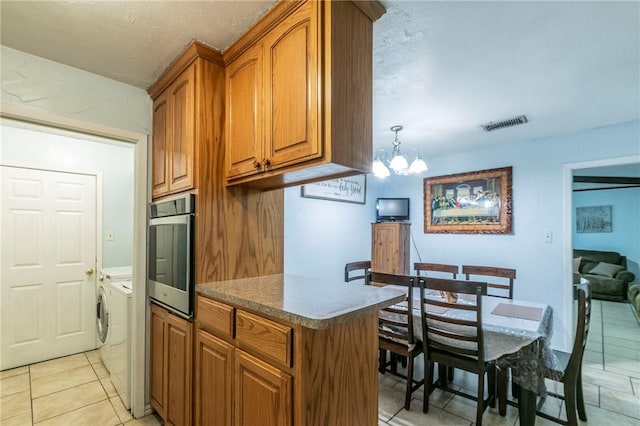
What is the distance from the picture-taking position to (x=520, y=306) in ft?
7.17

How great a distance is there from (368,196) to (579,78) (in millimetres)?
2610

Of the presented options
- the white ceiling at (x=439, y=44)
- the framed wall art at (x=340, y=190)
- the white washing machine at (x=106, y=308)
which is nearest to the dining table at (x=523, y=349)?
the white ceiling at (x=439, y=44)

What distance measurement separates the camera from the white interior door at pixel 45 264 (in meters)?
2.69

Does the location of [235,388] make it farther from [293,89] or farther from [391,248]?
[391,248]

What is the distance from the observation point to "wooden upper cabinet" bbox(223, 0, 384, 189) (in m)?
1.18

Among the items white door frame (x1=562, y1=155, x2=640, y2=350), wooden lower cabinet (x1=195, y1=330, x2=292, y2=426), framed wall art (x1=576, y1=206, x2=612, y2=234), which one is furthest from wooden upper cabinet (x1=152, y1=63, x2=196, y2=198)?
framed wall art (x1=576, y1=206, x2=612, y2=234)

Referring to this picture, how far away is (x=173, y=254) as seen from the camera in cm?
176

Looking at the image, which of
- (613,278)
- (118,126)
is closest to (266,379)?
(118,126)

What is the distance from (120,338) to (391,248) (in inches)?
115

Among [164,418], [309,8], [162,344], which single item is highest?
[309,8]

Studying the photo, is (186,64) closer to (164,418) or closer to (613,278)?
(164,418)

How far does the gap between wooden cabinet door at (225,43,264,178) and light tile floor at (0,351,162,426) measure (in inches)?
71.5

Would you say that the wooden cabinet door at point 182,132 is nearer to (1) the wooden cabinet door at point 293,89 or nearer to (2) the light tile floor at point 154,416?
(1) the wooden cabinet door at point 293,89

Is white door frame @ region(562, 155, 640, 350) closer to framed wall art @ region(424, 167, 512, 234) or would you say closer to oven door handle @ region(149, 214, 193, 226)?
framed wall art @ region(424, 167, 512, 234)
